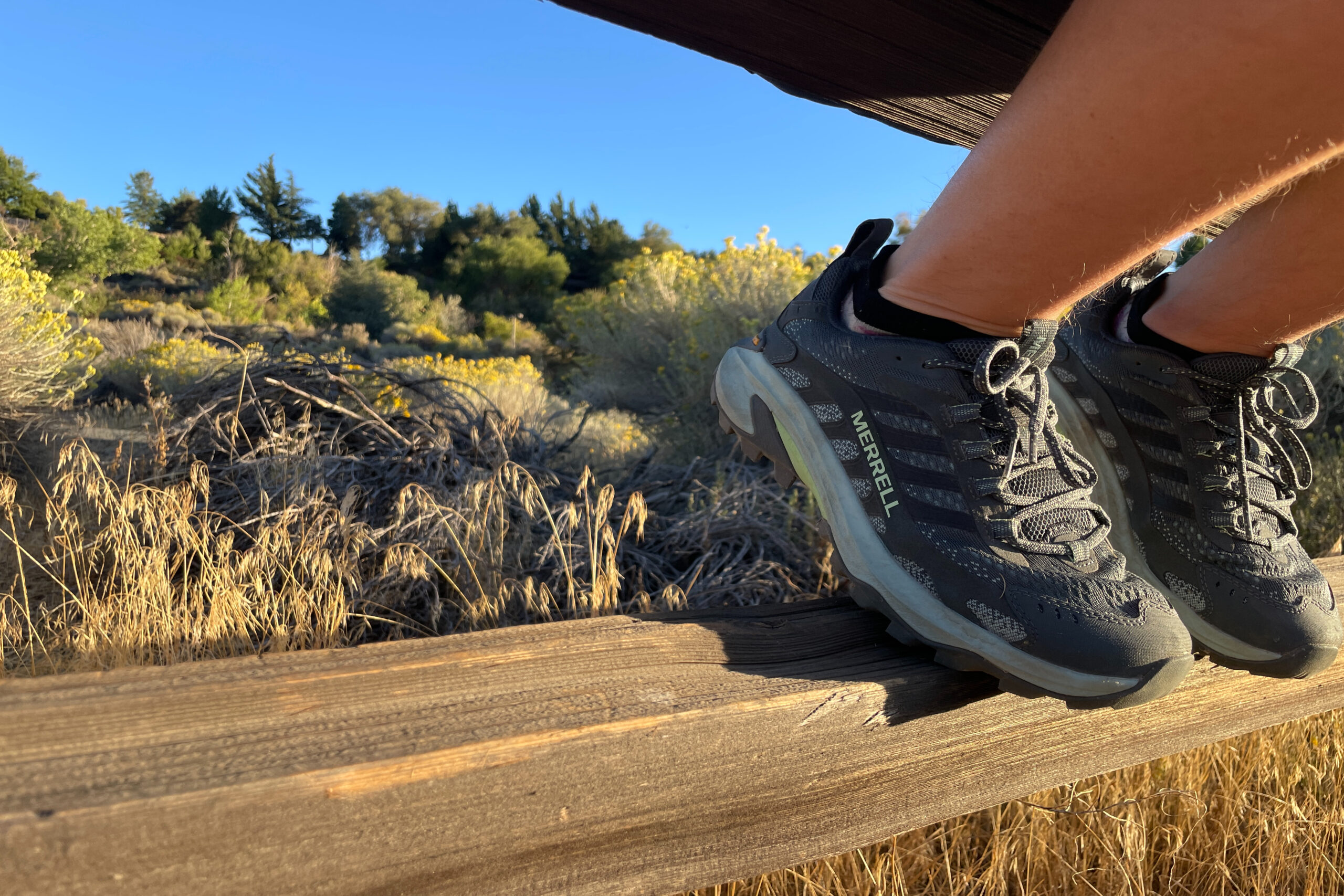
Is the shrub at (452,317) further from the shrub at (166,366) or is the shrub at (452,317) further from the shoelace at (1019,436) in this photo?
the shoelace at (1019,436)

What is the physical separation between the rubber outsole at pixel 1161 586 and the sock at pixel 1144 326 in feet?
0.44

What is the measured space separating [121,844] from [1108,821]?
1516 mm

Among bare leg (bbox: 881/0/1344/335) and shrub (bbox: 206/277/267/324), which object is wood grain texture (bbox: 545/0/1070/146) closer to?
bare leg (bbox: 881/0/1344/335)

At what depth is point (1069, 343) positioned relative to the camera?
1.33 metres

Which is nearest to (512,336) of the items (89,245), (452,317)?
(452,317)

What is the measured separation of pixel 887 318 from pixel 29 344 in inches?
119

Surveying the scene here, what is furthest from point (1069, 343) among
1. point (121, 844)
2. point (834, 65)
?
point (121, 844)

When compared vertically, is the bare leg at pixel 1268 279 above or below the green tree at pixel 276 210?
below

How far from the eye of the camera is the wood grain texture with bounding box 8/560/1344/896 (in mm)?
509

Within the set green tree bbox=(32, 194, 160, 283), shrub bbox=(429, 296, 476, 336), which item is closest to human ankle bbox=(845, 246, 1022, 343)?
green tree bbox=(32, 194, 160, 283)

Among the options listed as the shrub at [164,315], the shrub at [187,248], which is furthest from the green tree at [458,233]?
the shrub at [164,315]

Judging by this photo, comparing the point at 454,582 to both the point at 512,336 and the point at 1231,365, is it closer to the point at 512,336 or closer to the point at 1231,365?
the point at 1231,365

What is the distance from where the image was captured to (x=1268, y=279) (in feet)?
3.32

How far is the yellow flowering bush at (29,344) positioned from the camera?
2.54 metres
